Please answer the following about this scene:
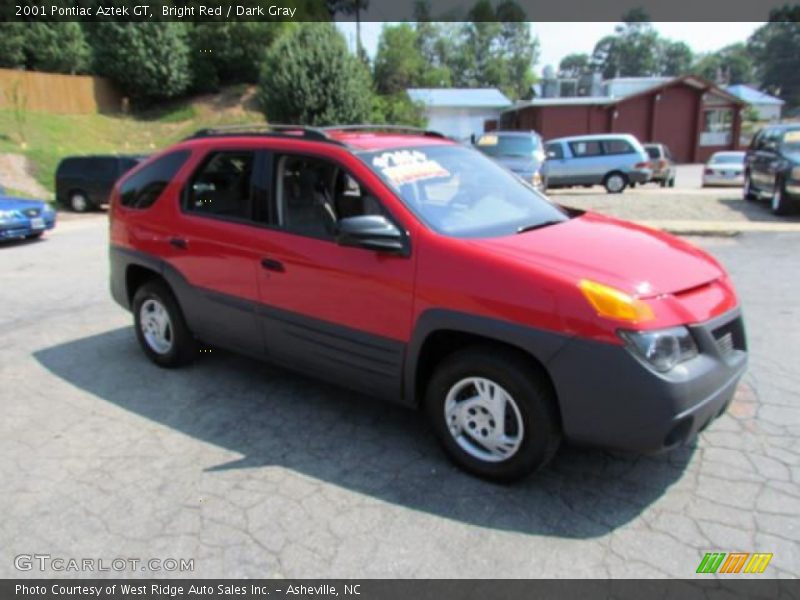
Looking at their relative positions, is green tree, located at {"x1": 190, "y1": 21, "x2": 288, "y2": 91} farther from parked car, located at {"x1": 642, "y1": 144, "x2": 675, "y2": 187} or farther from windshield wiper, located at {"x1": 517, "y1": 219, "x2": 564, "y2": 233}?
windshield wiper, located at {"x1": 517, "y1": 219, "x2": 564, "y2": 233}

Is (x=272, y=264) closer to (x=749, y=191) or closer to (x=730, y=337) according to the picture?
(x=730, y=337)

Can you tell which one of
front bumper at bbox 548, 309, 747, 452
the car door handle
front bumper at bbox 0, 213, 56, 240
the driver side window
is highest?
the driver side window

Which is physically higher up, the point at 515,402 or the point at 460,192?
the point at 460,192

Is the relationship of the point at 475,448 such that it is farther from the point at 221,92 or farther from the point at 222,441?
the point at 221,92

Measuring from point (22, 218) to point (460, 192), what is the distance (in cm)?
1096

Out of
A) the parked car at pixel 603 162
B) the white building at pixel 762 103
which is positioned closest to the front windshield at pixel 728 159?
the parked car at pixel 603 162

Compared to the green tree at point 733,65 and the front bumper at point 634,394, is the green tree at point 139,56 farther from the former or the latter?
the green tree at point 733,65

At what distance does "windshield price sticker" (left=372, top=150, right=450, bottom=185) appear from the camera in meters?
3.78

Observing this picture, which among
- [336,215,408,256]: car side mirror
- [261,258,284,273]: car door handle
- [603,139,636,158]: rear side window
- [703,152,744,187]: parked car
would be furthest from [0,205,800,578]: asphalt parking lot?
[703,152,744,187]: parked car

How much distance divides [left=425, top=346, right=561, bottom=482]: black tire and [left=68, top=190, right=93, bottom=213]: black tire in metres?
17.7

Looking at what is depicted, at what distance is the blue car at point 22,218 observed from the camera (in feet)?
38.7

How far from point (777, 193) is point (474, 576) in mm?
12736

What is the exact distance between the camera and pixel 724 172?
23344 millimetres

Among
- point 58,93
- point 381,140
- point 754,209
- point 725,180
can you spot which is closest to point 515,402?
point 381,140
